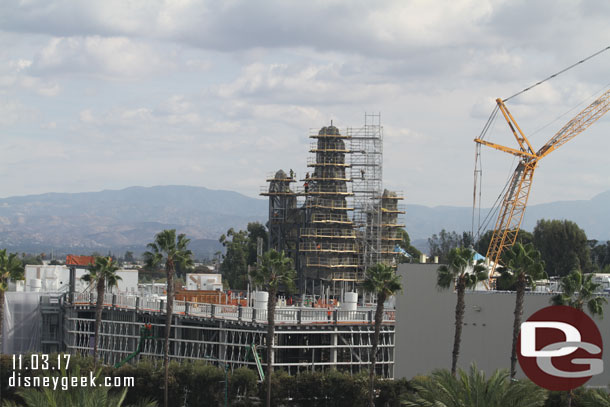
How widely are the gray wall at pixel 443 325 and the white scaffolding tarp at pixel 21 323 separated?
129 feet

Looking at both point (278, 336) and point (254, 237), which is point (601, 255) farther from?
point (278, 336)

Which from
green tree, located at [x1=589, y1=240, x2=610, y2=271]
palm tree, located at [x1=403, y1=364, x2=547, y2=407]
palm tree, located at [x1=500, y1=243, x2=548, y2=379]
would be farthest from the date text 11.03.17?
green tree, located at [x1=589, y1=240, x2=610, y2=271]

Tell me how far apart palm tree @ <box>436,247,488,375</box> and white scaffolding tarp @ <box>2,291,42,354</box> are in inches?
1794

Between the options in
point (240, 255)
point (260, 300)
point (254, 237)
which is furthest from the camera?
point (254, 237)

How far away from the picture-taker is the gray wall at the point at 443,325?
58031 mm

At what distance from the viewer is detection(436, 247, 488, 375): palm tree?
2083 inches

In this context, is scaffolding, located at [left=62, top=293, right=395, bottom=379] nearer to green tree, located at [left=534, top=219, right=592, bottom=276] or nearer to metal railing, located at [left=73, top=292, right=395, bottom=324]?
metal railing, located at [left=73, top=292, right=395, bottom=324]

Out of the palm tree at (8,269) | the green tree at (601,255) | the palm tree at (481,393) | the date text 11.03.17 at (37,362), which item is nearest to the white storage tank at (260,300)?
the date text 11.03.17 at (37,362)

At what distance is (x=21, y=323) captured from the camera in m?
84.8

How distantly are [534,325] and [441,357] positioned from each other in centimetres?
1959

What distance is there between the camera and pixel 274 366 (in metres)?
69.6

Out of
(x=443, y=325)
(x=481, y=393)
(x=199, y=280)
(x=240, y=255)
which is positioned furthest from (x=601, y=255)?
(x=481, y=393)

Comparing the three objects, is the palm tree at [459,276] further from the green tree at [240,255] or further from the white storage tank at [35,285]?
the green tree at [240,255]

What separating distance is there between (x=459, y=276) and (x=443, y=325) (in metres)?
7.70
